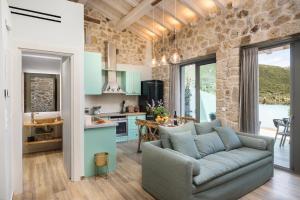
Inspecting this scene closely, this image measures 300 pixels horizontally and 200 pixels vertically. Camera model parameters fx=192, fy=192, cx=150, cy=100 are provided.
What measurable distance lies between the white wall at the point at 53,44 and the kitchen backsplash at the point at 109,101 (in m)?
2.86

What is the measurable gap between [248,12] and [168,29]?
2562 mm

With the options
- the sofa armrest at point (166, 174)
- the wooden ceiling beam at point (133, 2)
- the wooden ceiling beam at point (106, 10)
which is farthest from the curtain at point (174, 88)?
the sofa armrest at point (166, 174)

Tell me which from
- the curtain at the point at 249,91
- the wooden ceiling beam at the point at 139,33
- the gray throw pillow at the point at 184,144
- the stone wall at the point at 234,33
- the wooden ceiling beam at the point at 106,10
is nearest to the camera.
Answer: the gray throw pillow at the point at 184,144

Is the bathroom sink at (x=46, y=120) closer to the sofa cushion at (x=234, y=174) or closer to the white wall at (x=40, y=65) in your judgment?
the white wall at (x=40, y=65)

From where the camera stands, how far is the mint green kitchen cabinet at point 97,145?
135 inches

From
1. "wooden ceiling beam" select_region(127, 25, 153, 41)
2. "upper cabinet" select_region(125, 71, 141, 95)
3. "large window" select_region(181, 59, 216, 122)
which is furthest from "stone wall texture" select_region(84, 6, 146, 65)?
"large window" select_region(181, 59, 216, 122)

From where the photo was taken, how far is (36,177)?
3451 mm

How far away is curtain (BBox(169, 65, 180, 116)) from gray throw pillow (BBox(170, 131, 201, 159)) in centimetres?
308

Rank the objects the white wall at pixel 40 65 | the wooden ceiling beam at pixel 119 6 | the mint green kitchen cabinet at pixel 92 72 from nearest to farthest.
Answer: the white wall at pixel 40 65, the mint green kitchen cabinet at pixel 92 72, the wooden ceiling beam at pixel 119 6

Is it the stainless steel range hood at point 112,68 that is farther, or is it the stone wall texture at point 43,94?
the stainless steel range hood at point 112,68

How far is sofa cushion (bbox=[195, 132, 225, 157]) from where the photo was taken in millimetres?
3053

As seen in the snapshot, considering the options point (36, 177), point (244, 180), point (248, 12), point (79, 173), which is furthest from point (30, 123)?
point (248, 12)

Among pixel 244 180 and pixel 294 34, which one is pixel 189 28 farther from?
pixel 244 180

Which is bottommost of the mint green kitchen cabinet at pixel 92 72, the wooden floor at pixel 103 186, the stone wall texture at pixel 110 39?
the wooden floor at pixel 103 186
